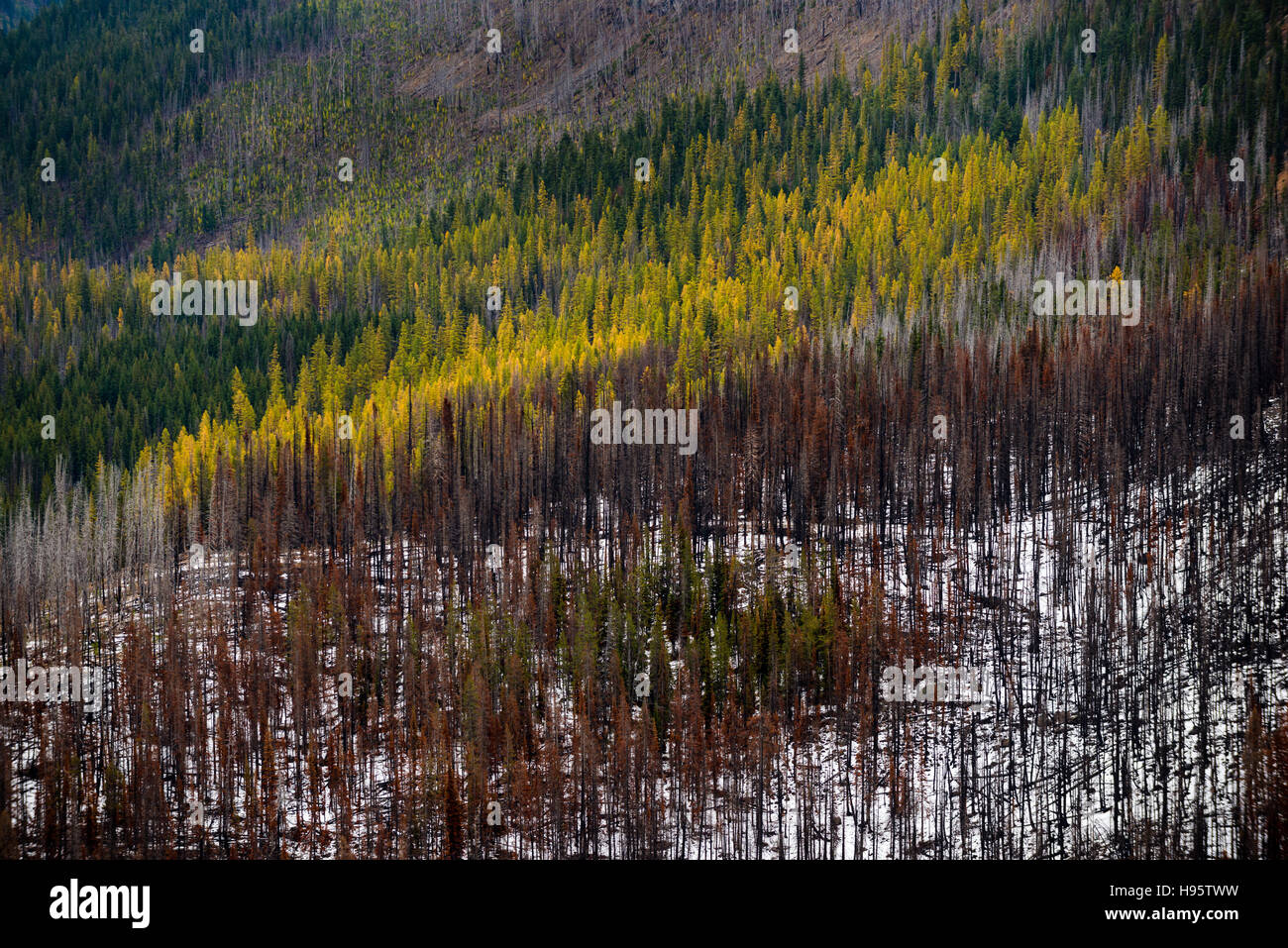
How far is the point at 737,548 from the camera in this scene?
72.1 m

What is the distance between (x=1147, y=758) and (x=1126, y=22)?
352ft

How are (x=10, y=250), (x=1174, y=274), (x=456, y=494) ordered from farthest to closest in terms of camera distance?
(x=10, y=250), (x=1174, y=274), (x=456, y=494)

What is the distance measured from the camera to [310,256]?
522 ft

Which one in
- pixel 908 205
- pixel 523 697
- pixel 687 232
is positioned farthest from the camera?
pixel 687 232

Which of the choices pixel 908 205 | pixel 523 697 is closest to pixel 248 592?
pixel 523 697

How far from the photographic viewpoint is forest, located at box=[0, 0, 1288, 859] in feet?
185

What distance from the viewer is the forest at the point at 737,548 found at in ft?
185

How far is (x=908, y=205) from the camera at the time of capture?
12212 centimetres
